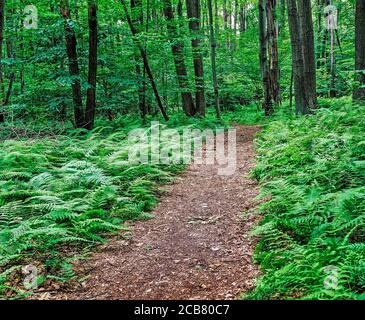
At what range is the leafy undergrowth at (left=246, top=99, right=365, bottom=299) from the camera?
9.61 feet

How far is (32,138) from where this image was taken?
985 centimetres

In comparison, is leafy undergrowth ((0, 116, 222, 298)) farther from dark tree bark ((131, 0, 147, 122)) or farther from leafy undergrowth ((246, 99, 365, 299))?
dark tree bark ((131, 0, 147, 122))

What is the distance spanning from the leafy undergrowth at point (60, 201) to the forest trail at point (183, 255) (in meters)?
0.30

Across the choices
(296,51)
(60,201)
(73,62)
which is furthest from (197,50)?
(60,201)

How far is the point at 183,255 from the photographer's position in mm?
4207

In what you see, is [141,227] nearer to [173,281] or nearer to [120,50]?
[173,281]

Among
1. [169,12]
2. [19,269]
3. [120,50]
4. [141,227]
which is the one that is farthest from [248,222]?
[169,12]

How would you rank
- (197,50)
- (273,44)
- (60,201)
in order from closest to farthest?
(60,201), (197,50), (273,44)

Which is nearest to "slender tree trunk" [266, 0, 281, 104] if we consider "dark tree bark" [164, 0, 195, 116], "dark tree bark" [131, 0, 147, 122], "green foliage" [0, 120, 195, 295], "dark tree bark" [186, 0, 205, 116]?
"dark tree bark" [186, 0, 205, 116]

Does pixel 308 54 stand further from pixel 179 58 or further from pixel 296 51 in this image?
pixel 179 58

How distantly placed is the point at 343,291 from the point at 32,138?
367 inches

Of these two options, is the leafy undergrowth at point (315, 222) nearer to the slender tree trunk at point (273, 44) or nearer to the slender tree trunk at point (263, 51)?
the slender tree trunk at point (263, 51)
